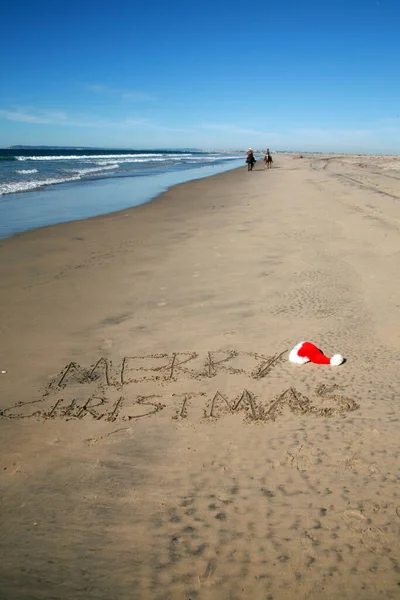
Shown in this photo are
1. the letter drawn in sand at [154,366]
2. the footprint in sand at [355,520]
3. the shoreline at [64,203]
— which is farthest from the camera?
the shoreline at [64,203]

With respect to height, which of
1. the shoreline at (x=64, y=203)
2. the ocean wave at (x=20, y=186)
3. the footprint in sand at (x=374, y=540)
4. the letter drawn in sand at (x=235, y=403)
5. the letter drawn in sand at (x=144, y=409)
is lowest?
the letter drawn in sand at (x=144, y=409)

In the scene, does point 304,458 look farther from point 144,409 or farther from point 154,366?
point 154,366

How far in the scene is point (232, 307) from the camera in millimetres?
5535

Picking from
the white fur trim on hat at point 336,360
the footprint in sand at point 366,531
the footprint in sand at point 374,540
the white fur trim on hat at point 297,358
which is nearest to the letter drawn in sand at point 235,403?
the white fur trim on hat at point 297,358

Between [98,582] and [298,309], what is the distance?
404 cm

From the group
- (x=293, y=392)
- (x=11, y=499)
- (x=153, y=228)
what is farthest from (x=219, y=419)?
(x=153, y=228)

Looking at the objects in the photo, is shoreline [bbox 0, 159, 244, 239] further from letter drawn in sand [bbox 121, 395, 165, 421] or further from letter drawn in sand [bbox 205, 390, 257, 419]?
letter drawn in sand [bbox 205, 390, 257, 419]

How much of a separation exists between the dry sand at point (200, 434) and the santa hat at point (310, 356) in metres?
0.10

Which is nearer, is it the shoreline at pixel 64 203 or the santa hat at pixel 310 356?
the santa hat at pixel 310 356

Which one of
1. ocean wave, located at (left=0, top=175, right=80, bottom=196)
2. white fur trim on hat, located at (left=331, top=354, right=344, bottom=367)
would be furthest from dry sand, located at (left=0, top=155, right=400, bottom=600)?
ocean wave, located at (left=0, top=175, right=80, bottom=196)

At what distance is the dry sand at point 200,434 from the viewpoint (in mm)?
2125

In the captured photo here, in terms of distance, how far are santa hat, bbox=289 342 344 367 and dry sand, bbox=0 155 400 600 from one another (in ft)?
0.34

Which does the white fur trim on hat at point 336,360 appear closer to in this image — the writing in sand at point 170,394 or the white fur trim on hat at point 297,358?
the white fur trim on hat at point 297,358

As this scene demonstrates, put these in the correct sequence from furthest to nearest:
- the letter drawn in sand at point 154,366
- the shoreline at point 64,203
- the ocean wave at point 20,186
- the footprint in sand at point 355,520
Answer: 1. the ocean wave at point 20,186
2. the shoreline at point 64,203
3. the letter drawn in sand at point 154,366
4. the footprint in sand at point 355,520
